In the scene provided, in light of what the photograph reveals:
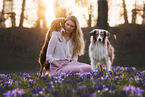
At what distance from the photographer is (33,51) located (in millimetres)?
15297

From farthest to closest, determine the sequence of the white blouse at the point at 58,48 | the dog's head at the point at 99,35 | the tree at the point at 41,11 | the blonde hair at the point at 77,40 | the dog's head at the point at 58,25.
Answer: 1. the tree at the point at 41,11
2. the dog's head at the point at 99,35
3. the blonde hair at the point at 77,40
4. the dog's head at the point at 58,25
5. the white blouse at the point at 58,48

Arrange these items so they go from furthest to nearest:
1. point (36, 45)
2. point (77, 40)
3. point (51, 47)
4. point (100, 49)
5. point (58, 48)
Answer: point (36, 45), point (100, 49), point (77, 40), point (58, 48), point (51, 47)

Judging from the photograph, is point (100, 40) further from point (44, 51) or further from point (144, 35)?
point (144, 35)

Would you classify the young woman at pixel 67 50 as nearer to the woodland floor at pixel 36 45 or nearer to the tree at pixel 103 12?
the tree at pixel 103 12

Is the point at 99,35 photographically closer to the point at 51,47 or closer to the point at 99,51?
the point at 99,51

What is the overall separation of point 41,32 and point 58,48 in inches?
391

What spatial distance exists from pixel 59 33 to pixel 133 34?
33.2 ft

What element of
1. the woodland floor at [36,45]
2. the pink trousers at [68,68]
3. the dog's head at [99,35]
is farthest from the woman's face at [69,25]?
the woodland floor at [36,45]

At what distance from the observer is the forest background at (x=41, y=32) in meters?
14.4

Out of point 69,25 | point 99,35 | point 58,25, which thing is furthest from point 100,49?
point 58,25

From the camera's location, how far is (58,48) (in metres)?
6.27

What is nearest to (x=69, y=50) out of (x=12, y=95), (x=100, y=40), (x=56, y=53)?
(x=56, y=53)

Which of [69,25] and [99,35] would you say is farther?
[99,35]

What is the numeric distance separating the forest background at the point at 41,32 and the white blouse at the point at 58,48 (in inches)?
290
